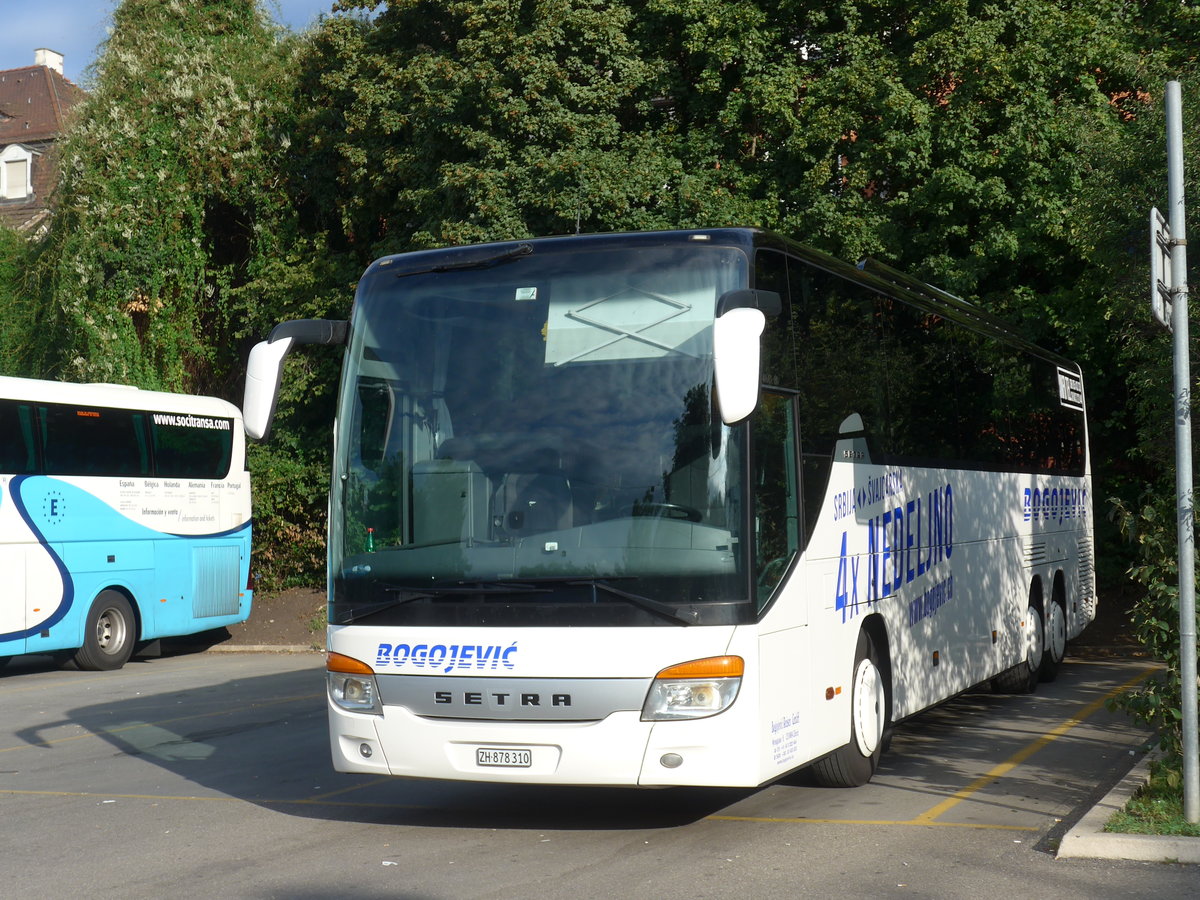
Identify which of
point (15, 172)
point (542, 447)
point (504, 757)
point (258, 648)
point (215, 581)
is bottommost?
point (258, 648)

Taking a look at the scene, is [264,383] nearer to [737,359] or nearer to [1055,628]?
[737,359]

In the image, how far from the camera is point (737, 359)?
666 cm

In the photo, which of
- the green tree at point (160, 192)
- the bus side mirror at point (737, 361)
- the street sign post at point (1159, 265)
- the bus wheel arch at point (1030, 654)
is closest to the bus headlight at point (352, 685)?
the bus side mirror at point (737, 361)

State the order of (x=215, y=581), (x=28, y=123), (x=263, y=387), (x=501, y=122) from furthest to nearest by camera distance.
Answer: (x=28, y=123)
(x=501, y=122)
(x=215, y=581)
(x=263, y=387)

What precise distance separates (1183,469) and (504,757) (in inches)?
149

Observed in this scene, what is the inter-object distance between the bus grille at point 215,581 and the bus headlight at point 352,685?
13748mm

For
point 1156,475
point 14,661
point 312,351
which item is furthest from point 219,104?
point 1156,475

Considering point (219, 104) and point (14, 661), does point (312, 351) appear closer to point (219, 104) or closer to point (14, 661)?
point (219, 104)

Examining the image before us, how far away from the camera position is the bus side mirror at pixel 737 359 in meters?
6.62

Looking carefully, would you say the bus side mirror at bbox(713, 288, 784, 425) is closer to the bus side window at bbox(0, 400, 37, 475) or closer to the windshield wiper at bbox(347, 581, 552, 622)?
the windshield wiper at bbox(347, 581, 552, 622)

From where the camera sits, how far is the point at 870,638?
9273 mm

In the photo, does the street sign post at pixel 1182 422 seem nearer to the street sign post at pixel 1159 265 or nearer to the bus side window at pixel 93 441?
the street sign post at pixel 1159 265

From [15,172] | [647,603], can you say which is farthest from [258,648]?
[15,172]

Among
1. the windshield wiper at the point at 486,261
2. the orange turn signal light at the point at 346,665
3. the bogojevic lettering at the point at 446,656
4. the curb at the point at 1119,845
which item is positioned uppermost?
the windshield wiper at the point at 486,261
